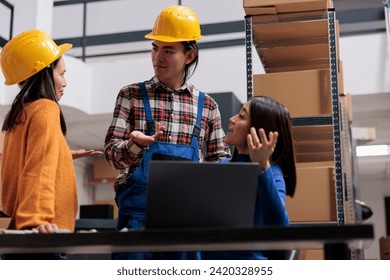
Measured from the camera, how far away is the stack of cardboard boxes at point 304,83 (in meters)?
2.51

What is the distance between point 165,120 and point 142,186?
262 millimetres

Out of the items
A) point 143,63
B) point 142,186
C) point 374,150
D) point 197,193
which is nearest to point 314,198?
point 142,186

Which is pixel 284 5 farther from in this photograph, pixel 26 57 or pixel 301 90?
pixel 26 57

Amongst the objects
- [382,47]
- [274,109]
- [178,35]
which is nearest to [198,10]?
[382,47]

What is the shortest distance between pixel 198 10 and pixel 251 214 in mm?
5144

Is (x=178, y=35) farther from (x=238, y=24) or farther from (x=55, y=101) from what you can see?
(x=238, y=24)

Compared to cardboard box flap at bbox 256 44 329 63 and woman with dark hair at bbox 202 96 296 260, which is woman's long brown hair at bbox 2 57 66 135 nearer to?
woman with dark hair at bbox 202 96 296 260

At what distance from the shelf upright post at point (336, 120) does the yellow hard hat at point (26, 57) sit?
1.40 m

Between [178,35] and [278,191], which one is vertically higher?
[178,35]

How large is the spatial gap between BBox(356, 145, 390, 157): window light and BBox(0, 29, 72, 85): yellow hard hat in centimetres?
648

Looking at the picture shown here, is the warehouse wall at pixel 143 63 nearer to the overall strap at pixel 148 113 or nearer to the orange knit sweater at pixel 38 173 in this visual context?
the overall strap at pixel 148 113

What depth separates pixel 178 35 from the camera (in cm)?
196

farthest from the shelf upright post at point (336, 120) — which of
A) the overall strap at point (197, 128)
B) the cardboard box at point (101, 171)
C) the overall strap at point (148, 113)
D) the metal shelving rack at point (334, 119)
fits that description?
the cardboard box at point (101, 171)

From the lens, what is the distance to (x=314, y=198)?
8.24ft
